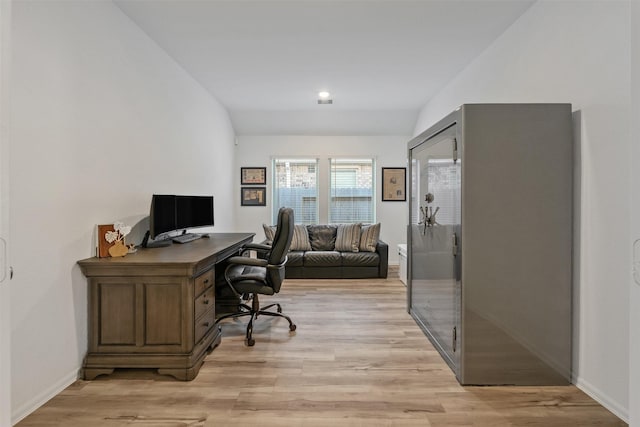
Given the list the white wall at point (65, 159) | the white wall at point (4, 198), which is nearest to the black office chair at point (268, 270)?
the white wall at point (65, 159)

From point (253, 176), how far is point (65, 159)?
4493 millimetres

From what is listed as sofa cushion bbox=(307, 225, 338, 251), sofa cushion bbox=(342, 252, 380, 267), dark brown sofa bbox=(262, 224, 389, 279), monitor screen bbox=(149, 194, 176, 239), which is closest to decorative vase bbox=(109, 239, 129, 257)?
monitor screen bbox=(149, 194, 176, 239)

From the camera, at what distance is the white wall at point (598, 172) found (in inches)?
77.3

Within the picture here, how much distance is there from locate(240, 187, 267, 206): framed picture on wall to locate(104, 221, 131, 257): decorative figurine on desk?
406cm

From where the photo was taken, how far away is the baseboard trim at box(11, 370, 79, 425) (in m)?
1.89

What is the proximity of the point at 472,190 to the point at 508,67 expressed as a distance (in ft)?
5.40

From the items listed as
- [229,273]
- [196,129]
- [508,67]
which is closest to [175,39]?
[196,129]

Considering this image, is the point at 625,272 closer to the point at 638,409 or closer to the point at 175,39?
the point at 638,409

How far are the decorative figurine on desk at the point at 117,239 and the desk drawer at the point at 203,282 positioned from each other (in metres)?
0.60

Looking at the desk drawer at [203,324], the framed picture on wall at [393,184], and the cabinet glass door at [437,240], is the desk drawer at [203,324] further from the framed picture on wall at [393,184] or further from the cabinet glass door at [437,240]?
the framed picture on wall at [393,184]

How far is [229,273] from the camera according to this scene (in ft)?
10.5

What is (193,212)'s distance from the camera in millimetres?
4016

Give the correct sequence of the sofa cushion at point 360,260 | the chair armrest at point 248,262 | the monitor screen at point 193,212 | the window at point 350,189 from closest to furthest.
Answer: the chair armrest at point 248,262, the monitor screen at point 193,212, the sofa cushion at point 360,260, the window at point 350,189

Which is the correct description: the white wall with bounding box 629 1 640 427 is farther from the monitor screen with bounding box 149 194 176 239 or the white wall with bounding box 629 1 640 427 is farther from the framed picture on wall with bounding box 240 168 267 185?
the framed picture on wall with bounding box 240 168 267 185
